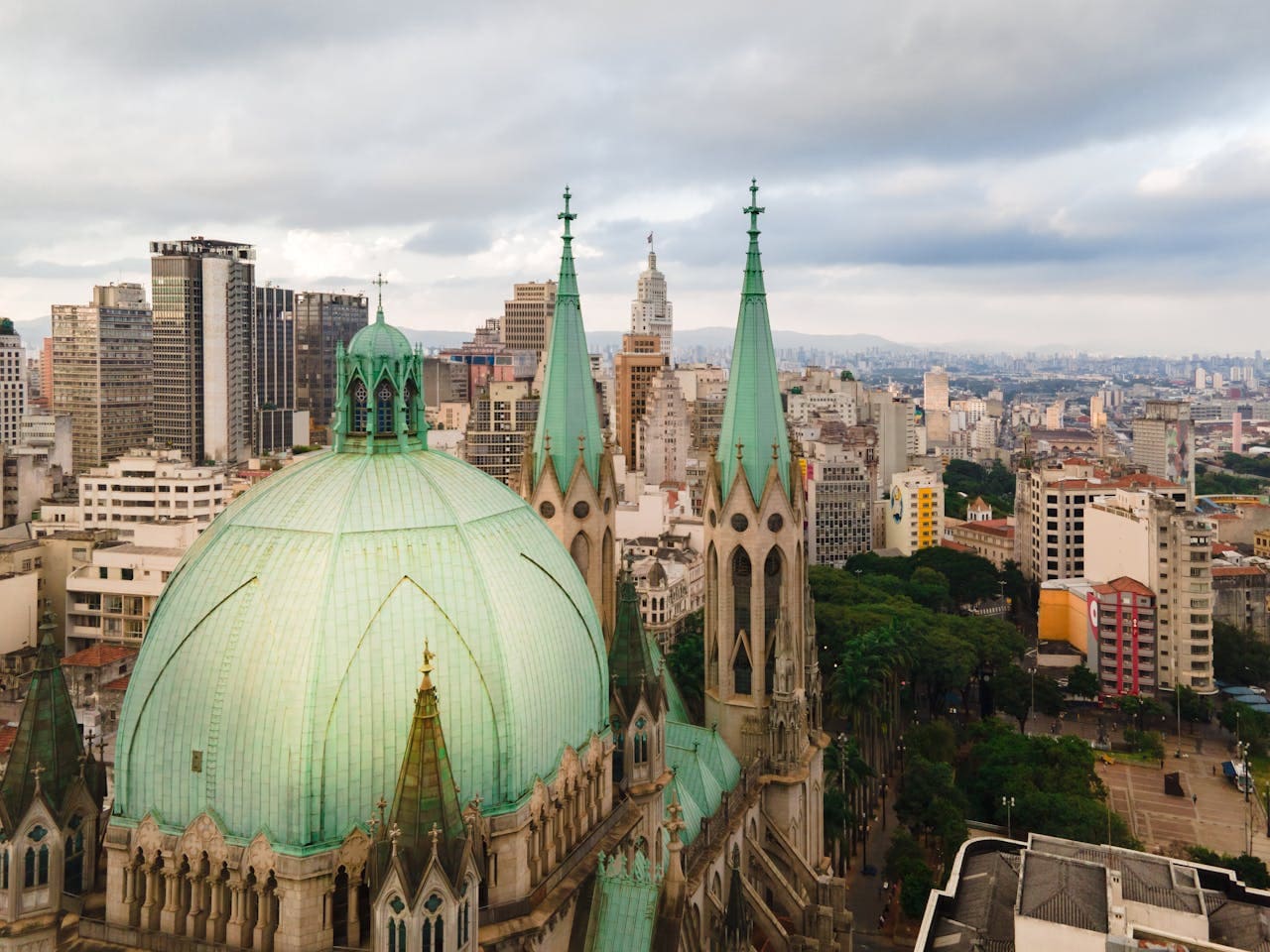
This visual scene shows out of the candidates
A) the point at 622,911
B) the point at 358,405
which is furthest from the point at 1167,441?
the point at 358,405

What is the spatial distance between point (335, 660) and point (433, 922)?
5.19m

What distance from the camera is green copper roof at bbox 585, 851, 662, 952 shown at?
905 inches

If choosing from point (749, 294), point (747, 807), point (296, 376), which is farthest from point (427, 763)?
point (296, 376)

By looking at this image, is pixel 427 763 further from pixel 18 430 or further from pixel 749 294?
pixel 18 430

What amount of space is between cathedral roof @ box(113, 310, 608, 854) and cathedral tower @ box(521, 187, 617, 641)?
46.4 ft

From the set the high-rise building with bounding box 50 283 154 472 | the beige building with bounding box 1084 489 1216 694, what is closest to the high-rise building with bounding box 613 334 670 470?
the high-rise building with bounding box 50 283 154 472

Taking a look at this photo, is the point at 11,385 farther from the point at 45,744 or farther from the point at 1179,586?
the point at 45,744

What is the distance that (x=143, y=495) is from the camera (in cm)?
9938

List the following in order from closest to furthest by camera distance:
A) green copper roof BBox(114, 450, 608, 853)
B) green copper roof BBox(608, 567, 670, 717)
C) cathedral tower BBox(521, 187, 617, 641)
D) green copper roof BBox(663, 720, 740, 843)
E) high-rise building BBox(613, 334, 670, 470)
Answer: green copper roof BBox(114, 450, 608, 853)
green copper roof BBox(608, 567, 670, 717)
green copper roof BBox(663, 720, 740, 843)
cathedral tower BBox(521, 187, 617, 641)
high-rise building BBox(613, 334, 670, 470)

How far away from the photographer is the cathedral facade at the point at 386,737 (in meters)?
19.7

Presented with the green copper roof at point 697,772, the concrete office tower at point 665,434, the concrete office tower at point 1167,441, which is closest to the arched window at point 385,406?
the green copper roof at point 697,772

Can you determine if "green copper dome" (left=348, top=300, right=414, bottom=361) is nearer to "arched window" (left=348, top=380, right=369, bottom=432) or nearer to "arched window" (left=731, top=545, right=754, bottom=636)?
"arched window" (left=348, top=380, right=369, bottom=432)

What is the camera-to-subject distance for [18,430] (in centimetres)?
15675

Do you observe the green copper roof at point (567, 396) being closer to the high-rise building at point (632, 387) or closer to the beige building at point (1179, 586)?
the beige building at point (1179, 586)
